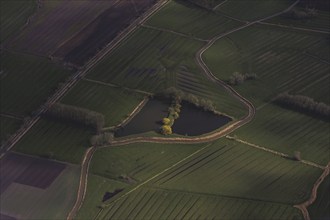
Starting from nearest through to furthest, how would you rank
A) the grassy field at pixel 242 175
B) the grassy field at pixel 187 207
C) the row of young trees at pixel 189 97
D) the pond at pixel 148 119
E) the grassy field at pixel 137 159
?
the grassy field at pixel 187 207, the grassy field at pixel 242 175, the grassy field at pixel 137 159, the pond at pixel 148 119, the row of young trees at pixel 189 97

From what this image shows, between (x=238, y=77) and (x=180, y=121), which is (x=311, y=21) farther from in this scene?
(x=180, y=121)

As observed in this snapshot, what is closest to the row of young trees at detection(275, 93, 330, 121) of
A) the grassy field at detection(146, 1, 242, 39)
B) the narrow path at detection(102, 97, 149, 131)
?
the grassy field at detection(146, 1, 242, 39)

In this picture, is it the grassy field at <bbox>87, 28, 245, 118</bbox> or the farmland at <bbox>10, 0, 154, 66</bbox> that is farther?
the farmland at <bbox>10, 0, 154, 66</bbox>

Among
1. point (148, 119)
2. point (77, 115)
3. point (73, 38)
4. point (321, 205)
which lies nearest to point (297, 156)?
point (321, 205)

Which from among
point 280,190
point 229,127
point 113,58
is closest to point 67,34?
point 113,58

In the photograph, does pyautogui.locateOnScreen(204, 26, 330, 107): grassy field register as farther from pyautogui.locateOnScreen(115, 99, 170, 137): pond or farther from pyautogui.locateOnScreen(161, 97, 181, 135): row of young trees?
pyautogui.locateOnScreen(115, 99, 170, 137): pond

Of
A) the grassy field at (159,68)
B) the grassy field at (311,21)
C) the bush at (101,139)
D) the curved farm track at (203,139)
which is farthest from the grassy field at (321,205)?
the grassy field at (311,21)

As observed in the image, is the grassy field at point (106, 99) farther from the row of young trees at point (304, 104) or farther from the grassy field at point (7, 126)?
the row of young trees at point (304, 104)
